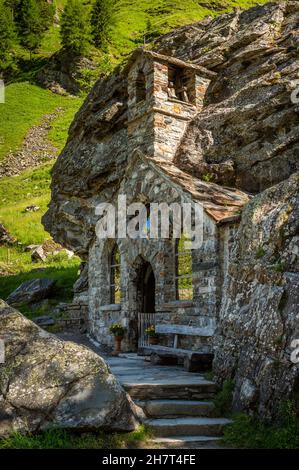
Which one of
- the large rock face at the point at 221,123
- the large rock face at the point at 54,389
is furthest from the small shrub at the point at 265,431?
the large rock face at the point at 221,123

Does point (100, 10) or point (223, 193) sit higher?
point (100, 10)

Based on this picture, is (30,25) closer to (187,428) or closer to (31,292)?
(31,292)

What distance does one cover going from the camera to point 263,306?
6.35 m

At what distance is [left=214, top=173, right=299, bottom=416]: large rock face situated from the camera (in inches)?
222

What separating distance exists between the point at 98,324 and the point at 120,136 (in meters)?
7.29

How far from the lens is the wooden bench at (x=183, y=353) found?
29.6ft

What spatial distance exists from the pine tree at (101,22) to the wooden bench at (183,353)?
64.7 metres

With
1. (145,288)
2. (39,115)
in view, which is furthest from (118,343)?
(39,115)

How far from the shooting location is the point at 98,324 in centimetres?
1555

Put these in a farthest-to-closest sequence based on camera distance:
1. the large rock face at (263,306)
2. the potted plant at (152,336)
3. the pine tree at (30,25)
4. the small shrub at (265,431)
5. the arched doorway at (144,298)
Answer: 1. the pine tree at (30,25)
2. the arched doorway at (144,298)
3. the potted plant at (152,336)
4. the large rock face at (263,306)
5. the small shrub at (265,431)

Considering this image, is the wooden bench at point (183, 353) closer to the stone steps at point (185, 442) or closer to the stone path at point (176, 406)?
the stone path at point (176, 406)

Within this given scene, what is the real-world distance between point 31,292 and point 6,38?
205ft
